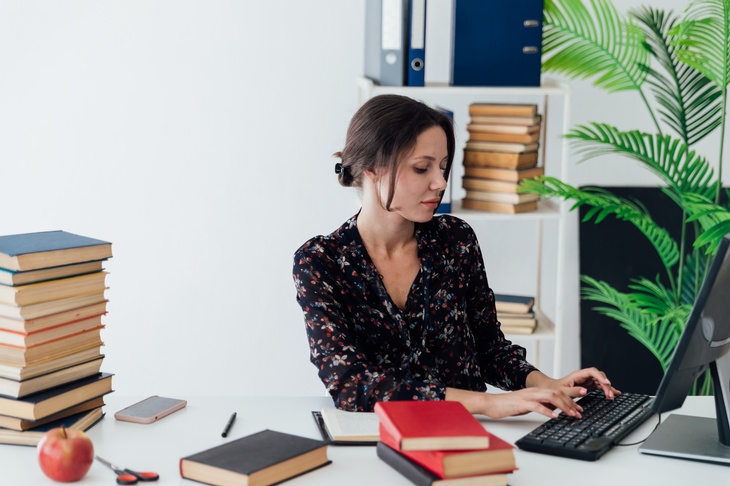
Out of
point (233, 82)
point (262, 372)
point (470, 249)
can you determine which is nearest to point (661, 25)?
point (470, 249)

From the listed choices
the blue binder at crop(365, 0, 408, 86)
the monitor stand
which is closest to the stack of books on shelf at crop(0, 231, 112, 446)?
the monitor stand

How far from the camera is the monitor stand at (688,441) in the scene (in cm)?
155

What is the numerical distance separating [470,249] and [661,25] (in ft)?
4.17

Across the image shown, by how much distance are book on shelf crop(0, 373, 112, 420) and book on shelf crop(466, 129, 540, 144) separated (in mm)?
1634

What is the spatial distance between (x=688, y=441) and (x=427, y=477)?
21.5 inches

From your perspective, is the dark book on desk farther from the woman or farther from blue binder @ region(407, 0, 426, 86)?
blue binder @ region(407, 0, 426, 86)

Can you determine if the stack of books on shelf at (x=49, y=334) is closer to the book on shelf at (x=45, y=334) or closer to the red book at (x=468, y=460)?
the book on shelf at (x=45, y=334)

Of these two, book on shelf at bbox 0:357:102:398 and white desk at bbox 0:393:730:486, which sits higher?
book on shelf at bbox 0:357:102:398

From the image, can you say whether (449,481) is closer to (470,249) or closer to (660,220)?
(470,249)

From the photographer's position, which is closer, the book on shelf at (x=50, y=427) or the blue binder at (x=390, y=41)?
the book on shelf at (x=50, y=427)

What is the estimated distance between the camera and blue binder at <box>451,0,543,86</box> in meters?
2.83

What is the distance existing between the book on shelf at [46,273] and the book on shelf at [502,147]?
1587mm

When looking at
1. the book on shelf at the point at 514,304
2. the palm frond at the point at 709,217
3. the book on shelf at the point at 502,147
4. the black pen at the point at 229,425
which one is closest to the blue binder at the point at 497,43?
the book on shelf at the point at 502,147

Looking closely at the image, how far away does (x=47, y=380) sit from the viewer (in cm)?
167
